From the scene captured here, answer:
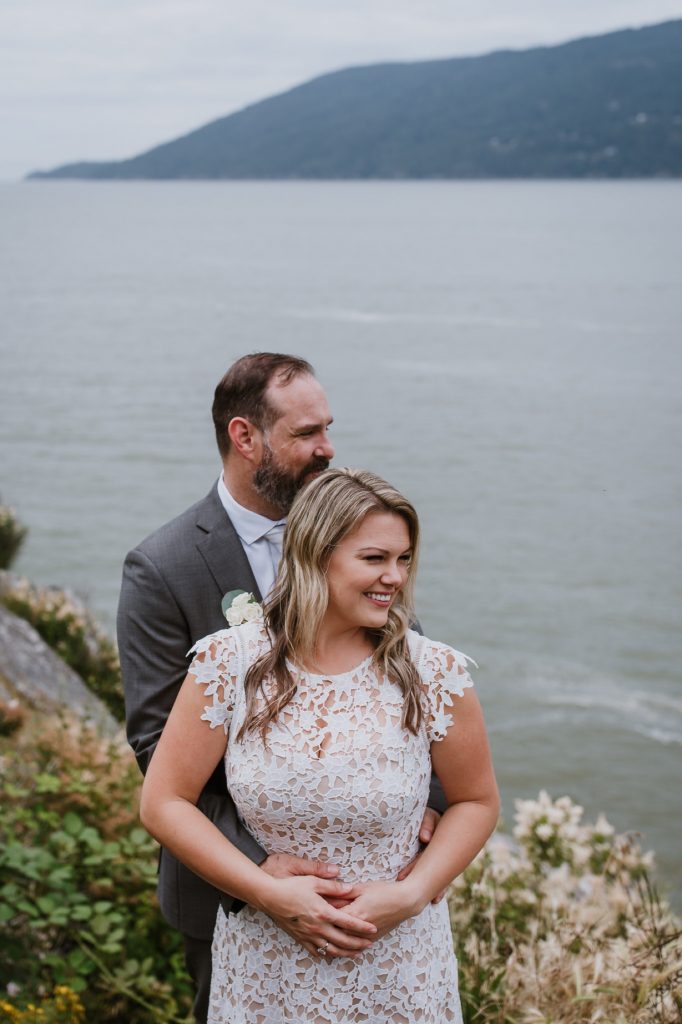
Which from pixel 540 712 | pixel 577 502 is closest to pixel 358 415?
pixel 577 502

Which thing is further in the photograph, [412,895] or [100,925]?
[100,925]

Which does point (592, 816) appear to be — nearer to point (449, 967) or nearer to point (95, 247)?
point (449, 967)

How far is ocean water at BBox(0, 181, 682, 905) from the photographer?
48.2 feet

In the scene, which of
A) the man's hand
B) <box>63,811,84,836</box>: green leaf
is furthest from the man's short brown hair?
<box>63,811,84,836</box>: green leaf

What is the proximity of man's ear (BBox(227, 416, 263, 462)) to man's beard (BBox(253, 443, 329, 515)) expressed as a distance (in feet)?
0.12

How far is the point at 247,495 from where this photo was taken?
11.4ft

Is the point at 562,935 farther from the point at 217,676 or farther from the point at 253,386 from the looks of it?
the point at 253,386

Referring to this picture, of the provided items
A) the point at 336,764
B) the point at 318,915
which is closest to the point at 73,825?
the point at 318,915

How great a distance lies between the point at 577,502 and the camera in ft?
80.4

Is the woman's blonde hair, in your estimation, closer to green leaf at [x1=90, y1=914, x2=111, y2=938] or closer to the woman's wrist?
the woman's wrist

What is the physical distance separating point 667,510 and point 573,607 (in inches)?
264

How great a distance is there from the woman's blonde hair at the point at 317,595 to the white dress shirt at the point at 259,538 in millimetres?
556

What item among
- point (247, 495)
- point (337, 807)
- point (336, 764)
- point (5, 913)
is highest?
point (247, 495)

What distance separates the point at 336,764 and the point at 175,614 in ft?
2.61
